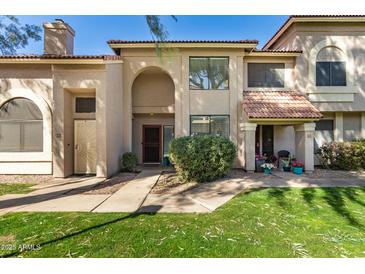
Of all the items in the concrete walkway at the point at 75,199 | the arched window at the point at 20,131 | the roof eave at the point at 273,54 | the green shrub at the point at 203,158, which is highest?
the roof eave at the point at 273,54

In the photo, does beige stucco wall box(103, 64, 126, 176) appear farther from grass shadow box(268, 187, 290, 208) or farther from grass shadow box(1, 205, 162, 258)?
grass shadow box(268, 187, 290, 208)

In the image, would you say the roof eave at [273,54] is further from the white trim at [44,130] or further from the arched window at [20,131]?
the arched window at [20,131]

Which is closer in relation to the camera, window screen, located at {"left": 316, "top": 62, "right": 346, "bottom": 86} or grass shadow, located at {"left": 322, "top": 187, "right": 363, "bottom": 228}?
grass shadow, located at {"left": 322, "top": 187, "right": 363, "bottom": 228}

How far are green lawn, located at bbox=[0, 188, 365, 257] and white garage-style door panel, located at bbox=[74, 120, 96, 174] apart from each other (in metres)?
5.44

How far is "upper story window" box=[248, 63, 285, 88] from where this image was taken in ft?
40.0

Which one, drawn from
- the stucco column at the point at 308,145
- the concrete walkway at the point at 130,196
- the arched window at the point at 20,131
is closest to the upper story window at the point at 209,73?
the stucco column at the point at 308,145

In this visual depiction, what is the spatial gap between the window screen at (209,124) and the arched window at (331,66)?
5919 mm

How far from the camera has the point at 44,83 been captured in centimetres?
1011

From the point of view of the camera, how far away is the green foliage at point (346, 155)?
35.4 feet

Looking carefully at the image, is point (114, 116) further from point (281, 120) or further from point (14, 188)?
point (281, 120)

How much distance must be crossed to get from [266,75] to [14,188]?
43.3 ft

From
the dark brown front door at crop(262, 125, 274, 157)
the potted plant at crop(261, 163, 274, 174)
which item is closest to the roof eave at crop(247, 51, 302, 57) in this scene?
the dark brown front door at crop(262, 125, 274, 157)

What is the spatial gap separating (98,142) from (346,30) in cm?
1481

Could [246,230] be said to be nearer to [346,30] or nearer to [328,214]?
[328,214]
